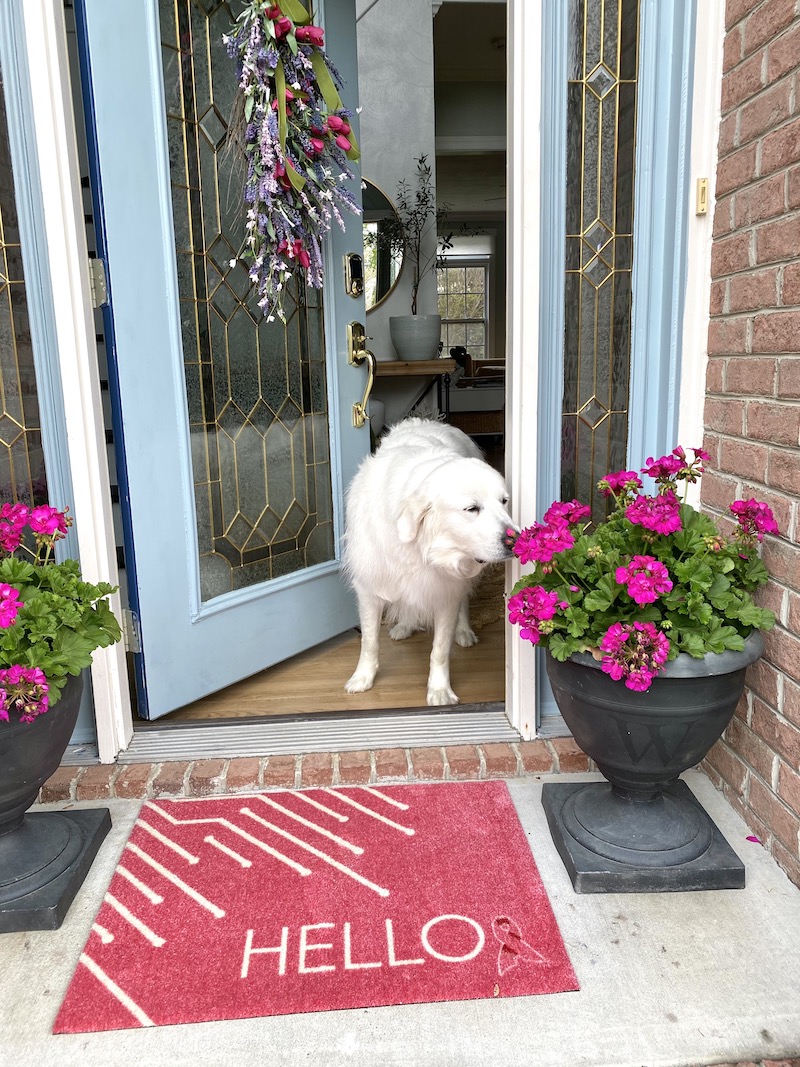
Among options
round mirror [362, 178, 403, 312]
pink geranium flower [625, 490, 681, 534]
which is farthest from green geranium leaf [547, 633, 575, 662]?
round mirror [362, 178, 403, 312]

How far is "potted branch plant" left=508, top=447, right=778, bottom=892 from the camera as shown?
146cm

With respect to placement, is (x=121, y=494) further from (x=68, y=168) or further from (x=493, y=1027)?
(x=493, y=1027)

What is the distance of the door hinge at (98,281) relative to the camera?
6.31 ft

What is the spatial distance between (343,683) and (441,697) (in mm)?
368

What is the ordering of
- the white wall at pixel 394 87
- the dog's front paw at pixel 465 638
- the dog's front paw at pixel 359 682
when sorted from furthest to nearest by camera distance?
the white wall at pixel 394 87 < the dog's front paw at pixel 465 638 < the dog's front paw at pixel 359 682

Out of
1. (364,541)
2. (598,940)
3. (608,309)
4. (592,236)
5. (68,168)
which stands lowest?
(598,940)

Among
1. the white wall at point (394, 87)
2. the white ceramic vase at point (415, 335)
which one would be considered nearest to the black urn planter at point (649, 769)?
the white ceramic vase at point (415, 335)

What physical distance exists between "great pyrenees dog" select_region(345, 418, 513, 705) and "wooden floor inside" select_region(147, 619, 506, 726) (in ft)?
0.26

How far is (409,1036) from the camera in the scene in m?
1.23

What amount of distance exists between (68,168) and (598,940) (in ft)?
6.61

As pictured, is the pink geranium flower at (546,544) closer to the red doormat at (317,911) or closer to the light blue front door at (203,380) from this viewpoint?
the red doormat at (317,911)

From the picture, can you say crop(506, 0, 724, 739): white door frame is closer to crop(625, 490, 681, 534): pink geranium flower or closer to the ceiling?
crop(625, 490, 681, 534): pink geranium flower

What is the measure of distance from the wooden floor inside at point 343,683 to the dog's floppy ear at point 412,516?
1.93ft

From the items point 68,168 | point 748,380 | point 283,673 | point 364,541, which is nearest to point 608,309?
point 748,380
